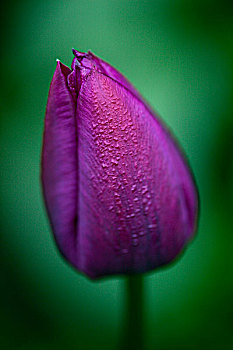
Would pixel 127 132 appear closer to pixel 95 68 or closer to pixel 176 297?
pixel 95 68

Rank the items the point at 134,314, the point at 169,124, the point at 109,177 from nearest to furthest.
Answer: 1. the point at 109,177
2. the point at 134,314
3. the point at 169,124

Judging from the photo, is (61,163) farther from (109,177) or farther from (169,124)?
(169,124)

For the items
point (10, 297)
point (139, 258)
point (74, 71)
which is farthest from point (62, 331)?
point (74, 71)

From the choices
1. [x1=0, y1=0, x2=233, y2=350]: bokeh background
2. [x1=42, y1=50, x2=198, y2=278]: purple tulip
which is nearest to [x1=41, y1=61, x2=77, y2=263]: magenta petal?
[x1=42, y1=50, x2=198, y2=278]: purple tulip

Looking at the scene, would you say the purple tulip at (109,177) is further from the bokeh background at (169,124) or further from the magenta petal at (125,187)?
the bokeh background at (169,124)

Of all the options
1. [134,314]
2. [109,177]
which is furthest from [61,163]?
[134,314]

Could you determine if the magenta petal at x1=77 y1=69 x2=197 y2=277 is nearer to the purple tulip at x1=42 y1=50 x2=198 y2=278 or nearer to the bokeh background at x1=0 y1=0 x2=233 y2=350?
the purple tulip at x1=42 y1=50 x2=198 y2=278

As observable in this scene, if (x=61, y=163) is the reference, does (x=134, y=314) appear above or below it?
below
